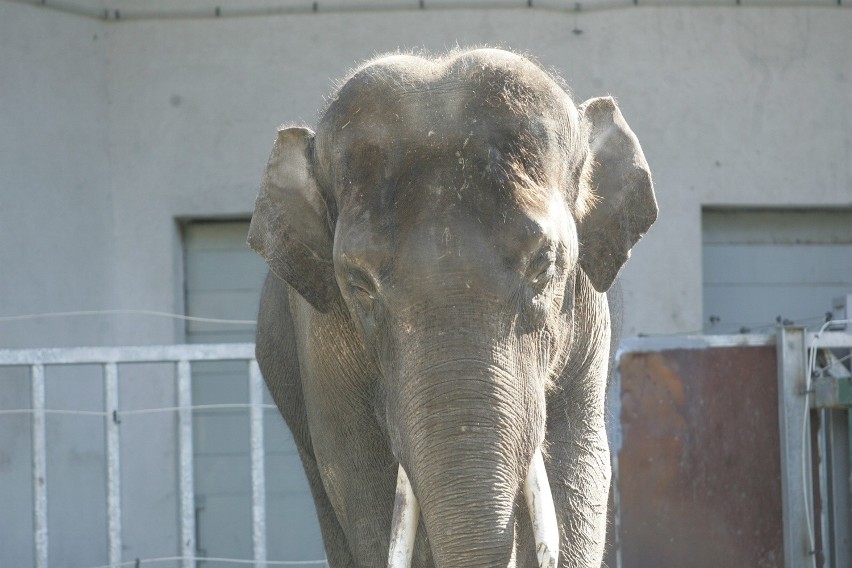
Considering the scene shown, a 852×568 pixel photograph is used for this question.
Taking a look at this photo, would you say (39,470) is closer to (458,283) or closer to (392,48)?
(392,48)

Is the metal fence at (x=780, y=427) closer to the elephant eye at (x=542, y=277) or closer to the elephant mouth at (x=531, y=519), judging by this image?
the elephant mouth at (x=531, y=519)

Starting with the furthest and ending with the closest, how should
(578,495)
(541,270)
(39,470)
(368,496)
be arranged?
1. (39,470)
2. (368,496)
3. (578,495)
4. (541,270)

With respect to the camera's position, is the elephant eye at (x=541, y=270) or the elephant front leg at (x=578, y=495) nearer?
the elephant eye at (x=541, y=270)

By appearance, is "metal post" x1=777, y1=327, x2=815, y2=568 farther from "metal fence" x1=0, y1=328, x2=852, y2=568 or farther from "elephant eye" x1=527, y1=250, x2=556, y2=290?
"elephant eye" x1=527, y1=250, x2=556, y2=290

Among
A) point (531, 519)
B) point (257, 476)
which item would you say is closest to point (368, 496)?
point (531, 519)

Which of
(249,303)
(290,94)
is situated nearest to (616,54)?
(290,94)

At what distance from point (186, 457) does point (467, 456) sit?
12.6 feet

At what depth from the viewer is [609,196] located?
3895 mm

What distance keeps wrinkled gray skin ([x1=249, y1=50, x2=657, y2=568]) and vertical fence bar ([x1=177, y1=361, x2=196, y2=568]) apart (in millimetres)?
2712

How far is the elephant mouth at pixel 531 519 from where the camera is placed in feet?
11.2

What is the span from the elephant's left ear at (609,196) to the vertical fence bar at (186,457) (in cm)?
325

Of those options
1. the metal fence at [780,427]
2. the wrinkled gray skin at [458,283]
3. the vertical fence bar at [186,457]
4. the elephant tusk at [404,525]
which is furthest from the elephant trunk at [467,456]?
the vertical fence bar at [186,457]

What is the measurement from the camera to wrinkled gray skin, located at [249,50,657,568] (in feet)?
10.8

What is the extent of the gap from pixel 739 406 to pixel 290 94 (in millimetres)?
3459
